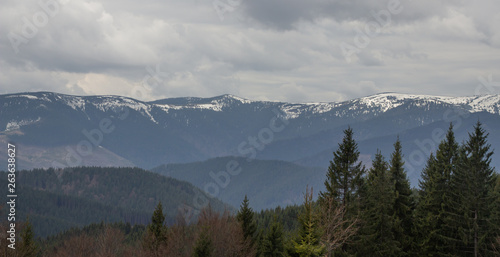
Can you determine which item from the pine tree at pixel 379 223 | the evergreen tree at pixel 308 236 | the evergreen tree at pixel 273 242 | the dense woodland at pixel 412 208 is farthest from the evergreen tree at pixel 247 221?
the evergreen tree at pixel 308 236

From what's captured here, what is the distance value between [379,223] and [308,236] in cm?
2546

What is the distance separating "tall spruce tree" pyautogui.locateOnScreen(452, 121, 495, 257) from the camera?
50.7 meters

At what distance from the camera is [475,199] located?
166ft

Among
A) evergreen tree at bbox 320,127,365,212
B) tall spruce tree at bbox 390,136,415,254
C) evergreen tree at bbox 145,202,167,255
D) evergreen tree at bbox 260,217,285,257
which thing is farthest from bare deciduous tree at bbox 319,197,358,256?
evergreen tree at bbox 145,202,167,255

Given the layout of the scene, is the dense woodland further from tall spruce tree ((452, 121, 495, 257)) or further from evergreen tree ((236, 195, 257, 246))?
evergreen tree ((236, 195, 257, 246))

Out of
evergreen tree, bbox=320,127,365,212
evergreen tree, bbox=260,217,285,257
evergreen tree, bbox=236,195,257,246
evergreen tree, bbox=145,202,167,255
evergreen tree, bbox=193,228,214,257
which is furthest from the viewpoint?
evergreen tree, bbox=145,202,167,255

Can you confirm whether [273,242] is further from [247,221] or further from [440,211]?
[440,211]

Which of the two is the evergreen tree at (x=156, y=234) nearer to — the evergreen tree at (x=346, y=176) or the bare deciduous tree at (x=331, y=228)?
the evergreen tree at (x=346, y=176)

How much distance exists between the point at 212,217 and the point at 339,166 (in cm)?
2742

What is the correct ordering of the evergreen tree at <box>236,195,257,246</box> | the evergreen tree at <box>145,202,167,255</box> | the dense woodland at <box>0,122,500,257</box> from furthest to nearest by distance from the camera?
1. the evergreen tree at <box>145,202,167,255</box>
2. the evergreen tree at <box>236,195,257,246</box>
3. the dense woodland at <box>0,122,500,257</box>

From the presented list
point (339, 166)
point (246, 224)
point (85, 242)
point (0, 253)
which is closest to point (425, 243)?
point (339, 166)

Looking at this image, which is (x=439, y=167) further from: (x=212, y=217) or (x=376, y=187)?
(x=212, y=217)

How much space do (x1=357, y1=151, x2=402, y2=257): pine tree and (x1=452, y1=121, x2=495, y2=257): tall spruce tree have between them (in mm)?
6970

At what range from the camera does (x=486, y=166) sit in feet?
172
